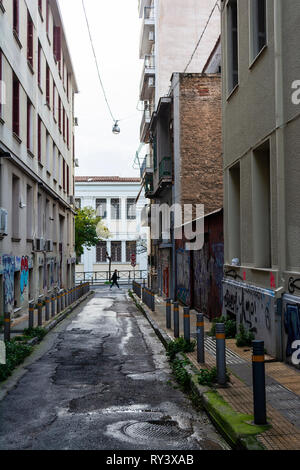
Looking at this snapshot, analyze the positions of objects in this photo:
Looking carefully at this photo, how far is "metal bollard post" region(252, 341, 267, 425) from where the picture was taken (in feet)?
16.2

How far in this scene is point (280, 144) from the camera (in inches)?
323

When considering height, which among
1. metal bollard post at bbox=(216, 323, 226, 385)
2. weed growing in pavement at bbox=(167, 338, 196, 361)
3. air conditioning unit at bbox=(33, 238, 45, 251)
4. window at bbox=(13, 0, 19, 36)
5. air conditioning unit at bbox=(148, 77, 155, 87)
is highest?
air conditioning unit at bbox=(148, 77, 155, 87)

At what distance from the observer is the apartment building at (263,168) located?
26.0ft

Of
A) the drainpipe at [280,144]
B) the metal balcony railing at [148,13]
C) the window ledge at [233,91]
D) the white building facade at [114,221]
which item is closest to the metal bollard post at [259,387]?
the drainpipe at [280,144]

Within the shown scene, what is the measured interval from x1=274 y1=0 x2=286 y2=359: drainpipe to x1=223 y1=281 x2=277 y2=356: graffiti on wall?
1.06 feet

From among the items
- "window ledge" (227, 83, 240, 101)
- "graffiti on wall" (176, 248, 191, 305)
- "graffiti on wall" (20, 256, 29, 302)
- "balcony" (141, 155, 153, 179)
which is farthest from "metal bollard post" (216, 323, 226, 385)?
"balcony" (141, 155, 153, 179)

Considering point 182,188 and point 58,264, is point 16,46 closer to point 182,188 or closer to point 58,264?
point 182,188

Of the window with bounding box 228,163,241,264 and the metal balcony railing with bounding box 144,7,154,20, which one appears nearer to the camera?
the window with bounding box 228,163,241,264

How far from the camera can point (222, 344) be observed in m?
6.73

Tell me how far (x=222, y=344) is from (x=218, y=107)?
53.6 ft

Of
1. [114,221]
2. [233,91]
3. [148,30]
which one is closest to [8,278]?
[233,91]

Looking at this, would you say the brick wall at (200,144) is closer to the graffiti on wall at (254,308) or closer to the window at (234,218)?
the window at (234,218)

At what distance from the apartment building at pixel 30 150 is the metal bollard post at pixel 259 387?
976 centimetres

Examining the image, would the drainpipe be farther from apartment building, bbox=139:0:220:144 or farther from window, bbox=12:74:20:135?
apartment building, bbox=139:0:220:144
